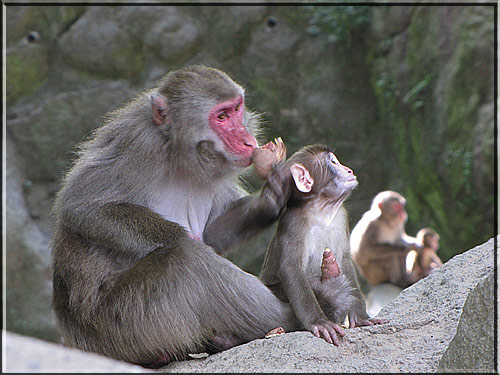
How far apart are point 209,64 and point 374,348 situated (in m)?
8.25

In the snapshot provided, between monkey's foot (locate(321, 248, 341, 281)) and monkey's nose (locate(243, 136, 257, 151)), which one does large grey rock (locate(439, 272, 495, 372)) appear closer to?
monkey's foot (locate(321, 248, 341, 281))

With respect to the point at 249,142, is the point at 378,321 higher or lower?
lower

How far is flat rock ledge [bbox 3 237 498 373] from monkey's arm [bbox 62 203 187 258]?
650 mm

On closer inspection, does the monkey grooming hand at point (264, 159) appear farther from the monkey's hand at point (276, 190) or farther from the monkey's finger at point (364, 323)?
the monkey's finger at point (364, 323)

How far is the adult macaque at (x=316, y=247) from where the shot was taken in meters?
3.43

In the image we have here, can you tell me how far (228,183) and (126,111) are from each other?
30.1 inches

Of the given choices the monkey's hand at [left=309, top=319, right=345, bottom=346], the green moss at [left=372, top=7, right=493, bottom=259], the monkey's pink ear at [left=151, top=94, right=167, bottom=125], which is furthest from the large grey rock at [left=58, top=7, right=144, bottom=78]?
the monkey's hand at [left=309, top=319, right=345, bottom=346]

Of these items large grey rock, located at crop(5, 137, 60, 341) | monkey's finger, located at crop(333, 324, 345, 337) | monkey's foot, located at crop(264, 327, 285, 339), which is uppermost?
monkey's finger, located at crop(333, 324, 345, 337)

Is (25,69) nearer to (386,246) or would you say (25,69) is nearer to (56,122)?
(56,122)

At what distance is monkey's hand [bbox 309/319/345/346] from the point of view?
310 cm

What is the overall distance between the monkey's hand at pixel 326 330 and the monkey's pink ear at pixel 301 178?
2.54 feet

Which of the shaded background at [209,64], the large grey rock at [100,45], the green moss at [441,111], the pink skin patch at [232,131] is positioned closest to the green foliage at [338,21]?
Result: the shaded background at [209,64]

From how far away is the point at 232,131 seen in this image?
3543 mm

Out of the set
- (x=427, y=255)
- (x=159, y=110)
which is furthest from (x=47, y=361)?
(x=427, y=255)
